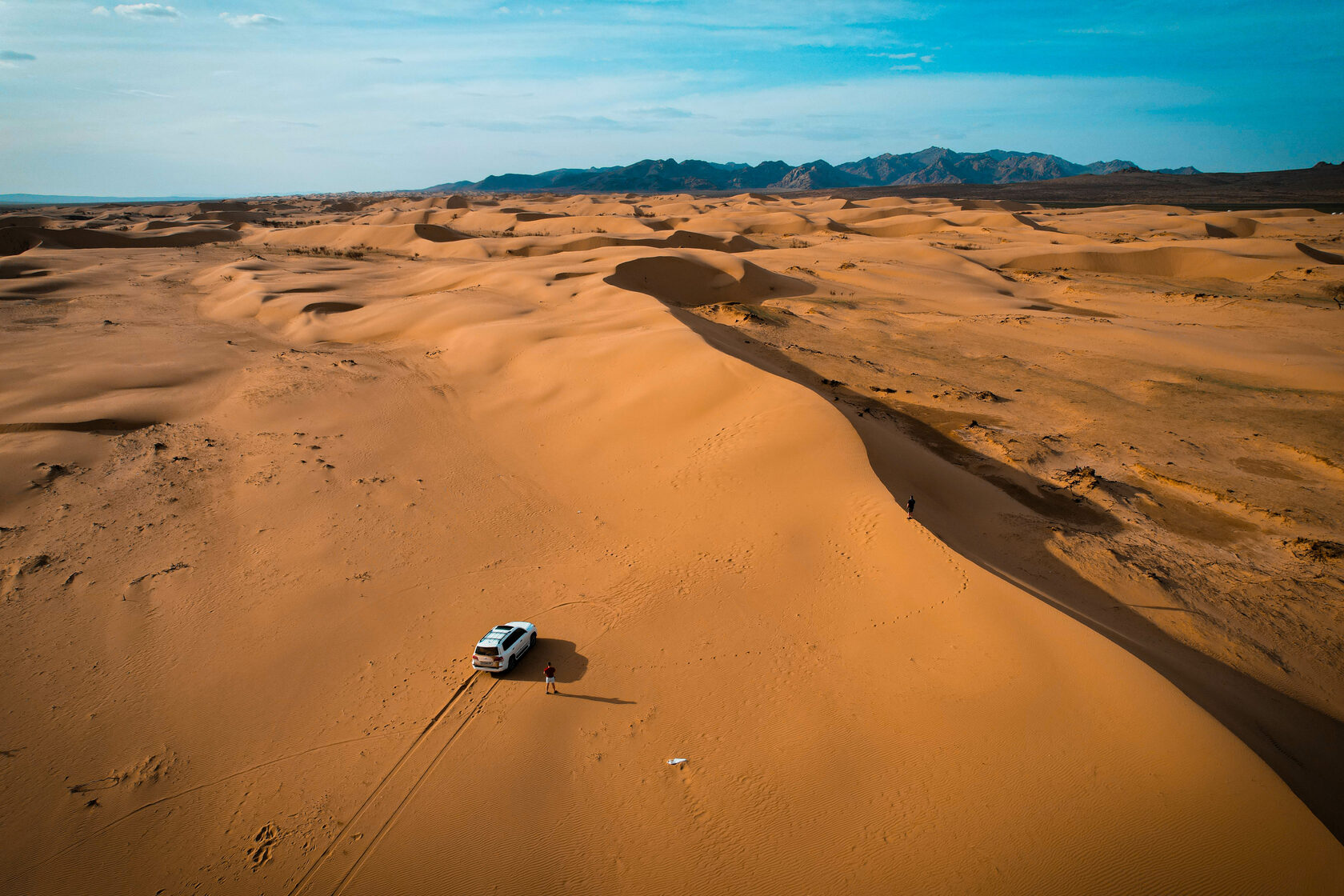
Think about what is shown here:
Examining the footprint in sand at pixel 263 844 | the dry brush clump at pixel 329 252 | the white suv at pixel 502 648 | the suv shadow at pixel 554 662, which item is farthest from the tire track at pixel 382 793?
the dry brush clump at pixel 329 252

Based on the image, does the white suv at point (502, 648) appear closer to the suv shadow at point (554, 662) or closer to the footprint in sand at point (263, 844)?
the suv shadow at point (554, 662)

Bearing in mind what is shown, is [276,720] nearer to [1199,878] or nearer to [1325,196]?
[1199,878]

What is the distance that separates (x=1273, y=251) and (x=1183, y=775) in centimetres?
4413

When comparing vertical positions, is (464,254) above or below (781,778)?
above

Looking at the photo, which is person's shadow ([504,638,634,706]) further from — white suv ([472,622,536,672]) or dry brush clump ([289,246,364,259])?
dry brush clump ([289,246,364,259])

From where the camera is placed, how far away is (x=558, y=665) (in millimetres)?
8117

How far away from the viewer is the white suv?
772 cm

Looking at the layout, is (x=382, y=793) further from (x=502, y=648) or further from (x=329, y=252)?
(x=329, y=252)

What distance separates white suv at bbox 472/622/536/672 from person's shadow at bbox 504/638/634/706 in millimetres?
135

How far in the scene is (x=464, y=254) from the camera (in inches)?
1722

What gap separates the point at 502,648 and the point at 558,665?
824 mm

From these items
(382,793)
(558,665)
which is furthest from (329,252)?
(382,793)

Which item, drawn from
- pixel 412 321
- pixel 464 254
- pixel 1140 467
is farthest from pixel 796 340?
pixel 464 254

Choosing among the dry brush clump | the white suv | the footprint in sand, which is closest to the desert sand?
the footprint in sand
